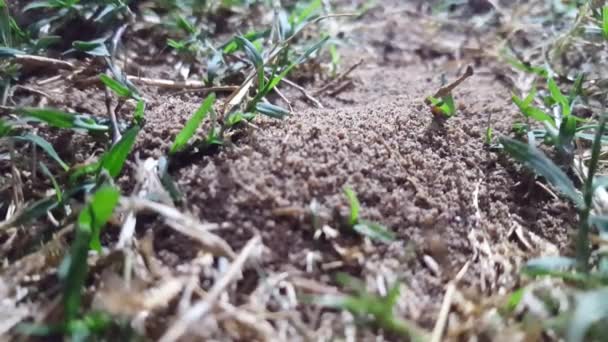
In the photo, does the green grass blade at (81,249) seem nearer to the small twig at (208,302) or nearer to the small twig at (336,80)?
the small twig at (208,302)

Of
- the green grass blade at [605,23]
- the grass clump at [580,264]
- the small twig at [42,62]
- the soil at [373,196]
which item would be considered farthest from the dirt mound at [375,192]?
the green grass blade at [605,23]

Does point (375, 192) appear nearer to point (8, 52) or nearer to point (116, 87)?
point (116, 87)

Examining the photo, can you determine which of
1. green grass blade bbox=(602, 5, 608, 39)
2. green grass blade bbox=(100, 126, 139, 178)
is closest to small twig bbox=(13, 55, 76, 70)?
green grass blade bbox=(100, 126, 139, 178)

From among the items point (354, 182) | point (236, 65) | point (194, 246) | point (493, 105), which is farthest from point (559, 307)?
point (236, 65)

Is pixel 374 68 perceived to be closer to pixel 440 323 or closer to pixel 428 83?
pixel 428 83

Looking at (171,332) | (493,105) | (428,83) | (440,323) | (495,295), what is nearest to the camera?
(171,332)

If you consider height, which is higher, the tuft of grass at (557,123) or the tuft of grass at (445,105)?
the tuft of grass at (445,105)
